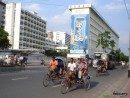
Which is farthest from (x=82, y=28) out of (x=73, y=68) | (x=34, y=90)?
(x=34, y=90)

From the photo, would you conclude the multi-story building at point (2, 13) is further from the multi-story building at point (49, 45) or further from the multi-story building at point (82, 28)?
the multi-story building at point (49, 45)

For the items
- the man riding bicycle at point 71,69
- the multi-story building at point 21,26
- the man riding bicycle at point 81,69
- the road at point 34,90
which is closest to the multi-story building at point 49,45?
the multi-story building at point 21,26

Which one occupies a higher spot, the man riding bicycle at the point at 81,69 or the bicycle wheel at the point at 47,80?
the man riding bicycle at the point at 81,69

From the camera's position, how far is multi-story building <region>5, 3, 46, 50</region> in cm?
14350

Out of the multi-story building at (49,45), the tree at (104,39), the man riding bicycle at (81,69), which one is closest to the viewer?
the man riding bicycle at (81,69)

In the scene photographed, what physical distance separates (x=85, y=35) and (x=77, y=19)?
875 cm

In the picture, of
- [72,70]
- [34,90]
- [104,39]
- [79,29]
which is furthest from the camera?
[79,29]

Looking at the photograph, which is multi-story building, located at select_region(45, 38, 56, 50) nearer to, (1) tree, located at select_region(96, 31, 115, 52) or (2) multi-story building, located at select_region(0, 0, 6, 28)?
(2) multi-story building, located at select_region(0, 0, 6, 28)

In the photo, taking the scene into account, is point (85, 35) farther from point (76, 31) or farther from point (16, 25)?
point (16, 25)

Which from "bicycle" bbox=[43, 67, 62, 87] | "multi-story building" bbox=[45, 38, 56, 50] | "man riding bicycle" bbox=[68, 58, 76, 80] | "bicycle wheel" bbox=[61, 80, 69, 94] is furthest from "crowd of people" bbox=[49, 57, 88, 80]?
"multi-story building" bbox=[45, 38, 56, 50]

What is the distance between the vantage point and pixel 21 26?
145625 mm

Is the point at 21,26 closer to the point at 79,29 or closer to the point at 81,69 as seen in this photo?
the point at 79,29

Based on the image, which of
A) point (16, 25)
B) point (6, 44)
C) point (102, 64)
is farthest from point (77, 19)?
point (102, 64)

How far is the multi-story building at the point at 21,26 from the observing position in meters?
144
